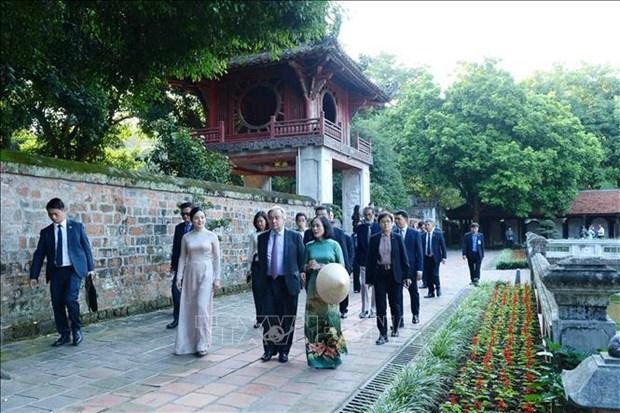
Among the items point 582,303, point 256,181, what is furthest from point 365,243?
point 256,181

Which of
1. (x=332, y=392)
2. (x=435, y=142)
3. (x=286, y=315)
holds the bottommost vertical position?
(x=332, y=392)

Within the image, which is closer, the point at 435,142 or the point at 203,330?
the point at 203,330

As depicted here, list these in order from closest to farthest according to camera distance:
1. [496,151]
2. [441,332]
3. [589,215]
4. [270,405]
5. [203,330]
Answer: [270,405]
[203,330]
[441,332]
[496,151]
[589,215]

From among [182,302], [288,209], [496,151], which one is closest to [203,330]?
[182,302]

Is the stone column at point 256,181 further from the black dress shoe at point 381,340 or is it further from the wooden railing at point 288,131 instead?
the black dress shoe at point 381,340

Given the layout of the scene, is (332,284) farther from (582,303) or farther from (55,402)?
(55,402)

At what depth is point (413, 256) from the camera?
8352 mm

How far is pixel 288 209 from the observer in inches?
555

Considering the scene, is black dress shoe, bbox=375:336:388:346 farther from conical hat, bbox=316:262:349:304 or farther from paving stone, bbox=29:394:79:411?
paving stone, bbox=29:394:79:411

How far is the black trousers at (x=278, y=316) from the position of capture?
215 inches

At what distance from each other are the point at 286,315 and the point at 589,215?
31.4 m

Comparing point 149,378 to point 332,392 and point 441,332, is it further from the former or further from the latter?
point 441,332

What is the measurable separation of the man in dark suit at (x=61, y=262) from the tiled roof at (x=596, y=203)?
101 ft

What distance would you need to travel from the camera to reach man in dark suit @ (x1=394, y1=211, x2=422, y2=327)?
7691 mm
